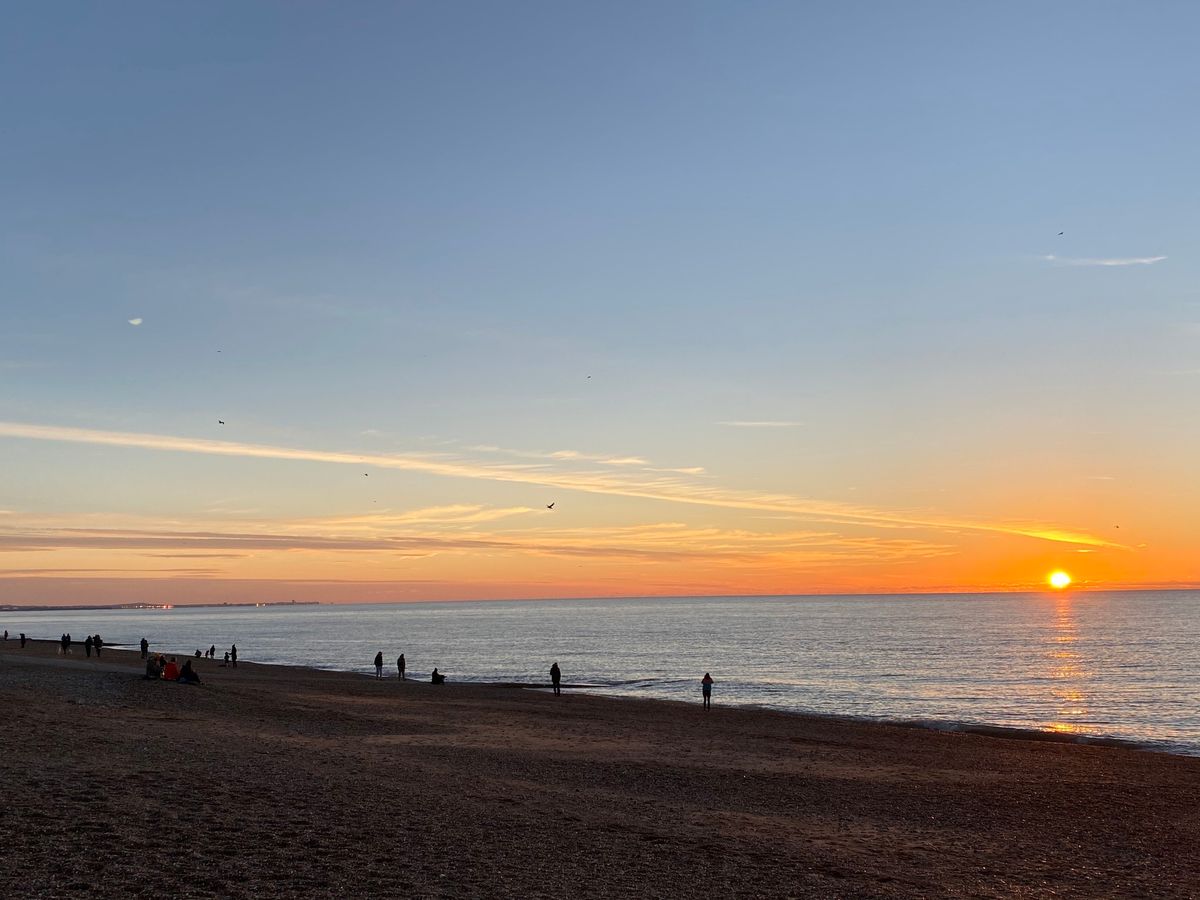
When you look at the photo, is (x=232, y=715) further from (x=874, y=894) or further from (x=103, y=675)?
(x=874, y=894)

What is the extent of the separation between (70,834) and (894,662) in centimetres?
8077

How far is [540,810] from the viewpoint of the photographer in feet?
56.1

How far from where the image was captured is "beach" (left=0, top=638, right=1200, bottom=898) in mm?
12164

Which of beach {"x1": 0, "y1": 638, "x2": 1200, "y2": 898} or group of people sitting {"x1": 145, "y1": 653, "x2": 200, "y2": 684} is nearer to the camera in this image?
beach {"x1": 0, "y1": 638, "x2": 1200, "y2": 898}

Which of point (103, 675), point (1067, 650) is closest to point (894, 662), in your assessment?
point (1067, 650)

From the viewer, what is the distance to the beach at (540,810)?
12.2 m

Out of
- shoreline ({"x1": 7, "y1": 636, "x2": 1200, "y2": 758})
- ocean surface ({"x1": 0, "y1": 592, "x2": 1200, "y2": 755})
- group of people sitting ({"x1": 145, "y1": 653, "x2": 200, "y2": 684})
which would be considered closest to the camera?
shoreline ({"x1": 7, "y1": 636, "x2": 1200, "y2": 758})

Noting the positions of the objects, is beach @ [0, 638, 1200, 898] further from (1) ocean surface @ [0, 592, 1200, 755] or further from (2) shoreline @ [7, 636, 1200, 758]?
(1) ocean surface @ [0, 592, 1200, 755]

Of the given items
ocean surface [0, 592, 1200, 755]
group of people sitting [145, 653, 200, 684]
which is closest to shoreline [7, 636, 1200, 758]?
ocean surface [0, 592, 1200, 755]

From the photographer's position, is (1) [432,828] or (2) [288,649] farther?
(2) [288,649]

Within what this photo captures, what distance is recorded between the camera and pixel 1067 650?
103 m

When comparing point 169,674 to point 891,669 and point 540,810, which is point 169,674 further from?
point 891,669

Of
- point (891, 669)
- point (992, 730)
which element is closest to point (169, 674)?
point (992, 730)

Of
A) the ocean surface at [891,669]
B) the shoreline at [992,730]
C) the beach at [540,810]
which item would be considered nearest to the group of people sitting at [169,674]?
the beach at [540,810]
